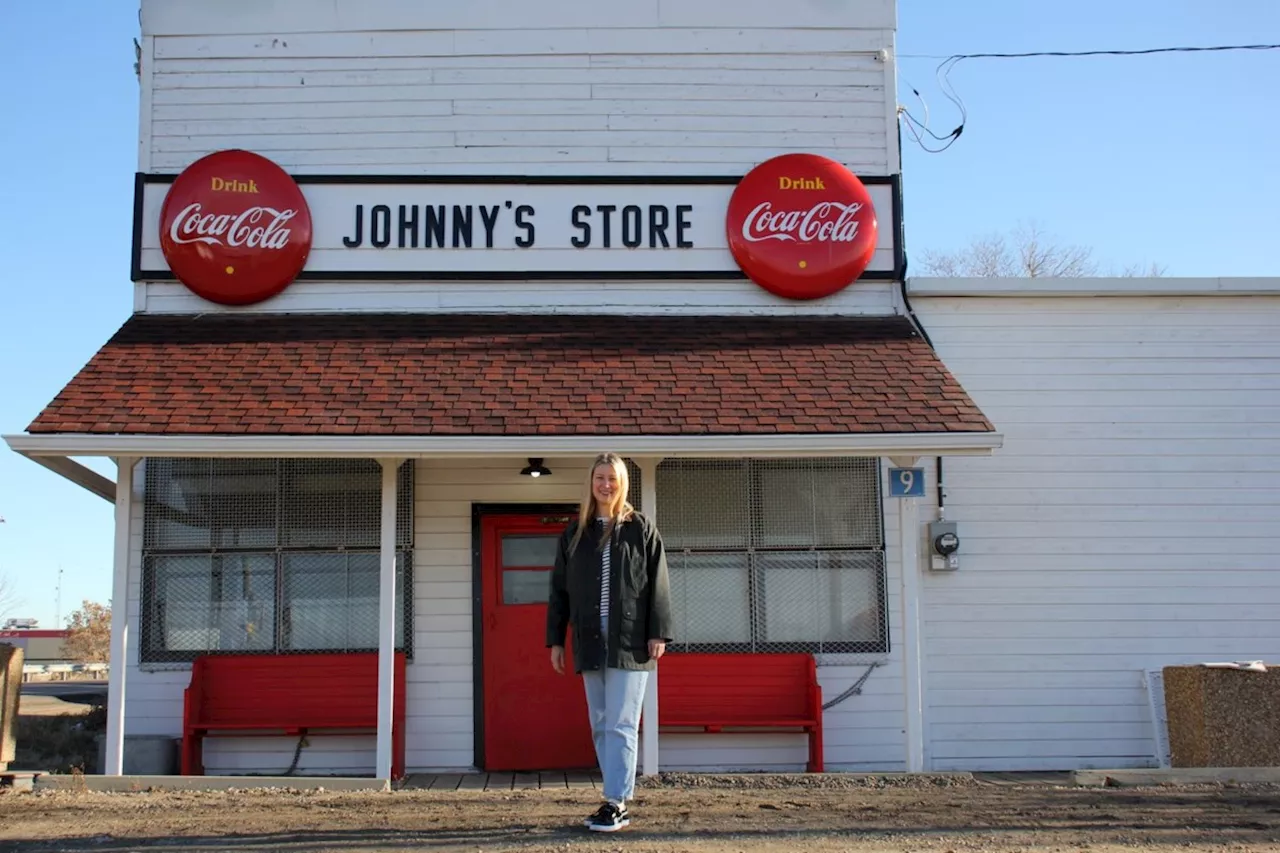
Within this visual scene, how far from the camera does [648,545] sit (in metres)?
6.27

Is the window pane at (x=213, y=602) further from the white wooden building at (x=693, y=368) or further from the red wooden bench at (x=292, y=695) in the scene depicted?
the red wooden bench at (x=292, y=695)

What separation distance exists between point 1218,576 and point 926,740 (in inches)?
97.4

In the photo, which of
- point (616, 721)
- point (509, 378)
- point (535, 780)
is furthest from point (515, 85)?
point (616, 721)

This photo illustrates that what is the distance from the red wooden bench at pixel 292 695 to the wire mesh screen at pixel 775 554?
2163mm

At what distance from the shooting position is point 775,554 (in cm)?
959

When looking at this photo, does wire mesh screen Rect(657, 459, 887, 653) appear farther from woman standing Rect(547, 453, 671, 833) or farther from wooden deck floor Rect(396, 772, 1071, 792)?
woman standing Rect(547, 453, 671, 833)

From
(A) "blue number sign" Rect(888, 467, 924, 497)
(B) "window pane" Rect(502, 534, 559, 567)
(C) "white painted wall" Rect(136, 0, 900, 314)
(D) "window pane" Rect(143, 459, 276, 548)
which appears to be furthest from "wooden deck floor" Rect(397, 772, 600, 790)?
(C) "white painted wall" Rect(136, 0, 900, 314)

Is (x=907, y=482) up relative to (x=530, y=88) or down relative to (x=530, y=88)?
down

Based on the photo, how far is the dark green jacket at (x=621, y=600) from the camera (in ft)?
20.0

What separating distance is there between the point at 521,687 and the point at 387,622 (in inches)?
54.7

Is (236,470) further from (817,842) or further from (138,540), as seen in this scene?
(817,842)

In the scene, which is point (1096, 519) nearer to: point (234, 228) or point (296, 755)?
point (296, 755)

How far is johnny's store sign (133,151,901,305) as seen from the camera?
9695mm

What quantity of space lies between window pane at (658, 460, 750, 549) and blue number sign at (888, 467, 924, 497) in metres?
1.12
